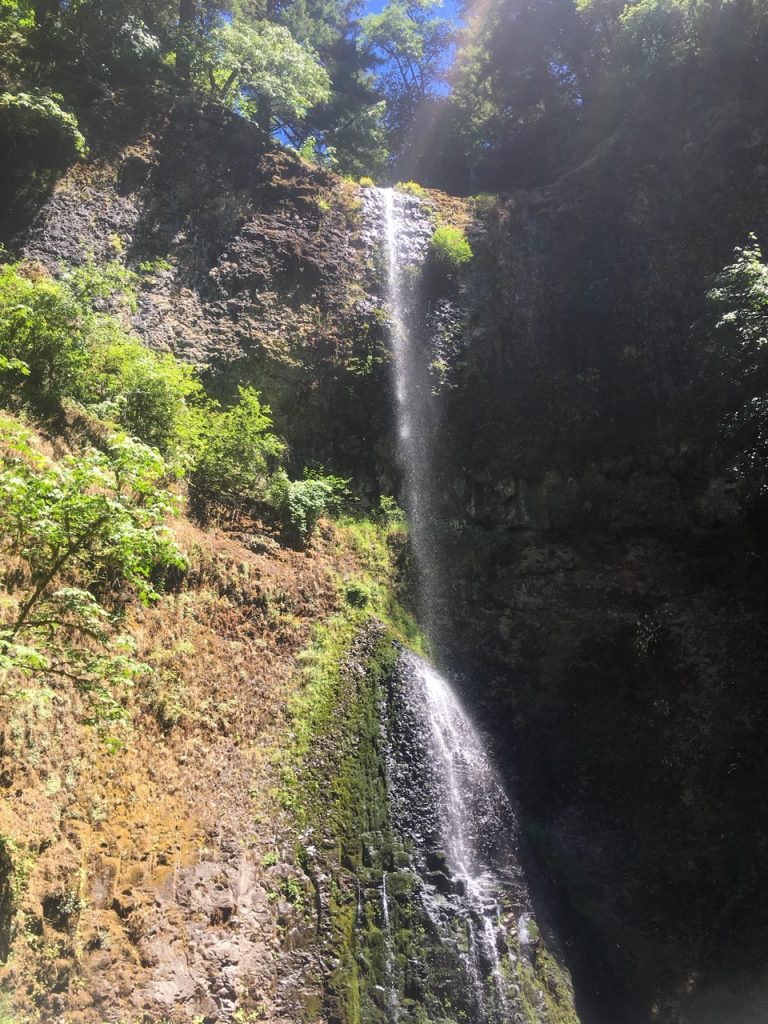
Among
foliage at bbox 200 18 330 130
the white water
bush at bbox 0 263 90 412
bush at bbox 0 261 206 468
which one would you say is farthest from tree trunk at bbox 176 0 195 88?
the white water

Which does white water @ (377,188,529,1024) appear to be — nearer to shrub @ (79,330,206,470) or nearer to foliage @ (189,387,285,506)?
foliage @ (189,387,285,506)

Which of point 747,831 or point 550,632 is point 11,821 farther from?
point 747,831

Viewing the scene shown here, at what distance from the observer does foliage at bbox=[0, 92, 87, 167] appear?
11.4 metres

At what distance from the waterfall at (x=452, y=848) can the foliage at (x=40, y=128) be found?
10.1 meters

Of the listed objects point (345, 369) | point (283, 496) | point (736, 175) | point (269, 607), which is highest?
point (736, 175)

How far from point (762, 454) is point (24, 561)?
9841 millimetres

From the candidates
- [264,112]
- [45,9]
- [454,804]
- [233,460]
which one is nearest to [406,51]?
[264,112]

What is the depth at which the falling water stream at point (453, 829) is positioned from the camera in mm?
6621

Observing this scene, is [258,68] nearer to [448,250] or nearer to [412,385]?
[448,250]

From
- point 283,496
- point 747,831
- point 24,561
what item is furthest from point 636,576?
point 24,561

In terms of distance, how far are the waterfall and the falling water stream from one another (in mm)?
12

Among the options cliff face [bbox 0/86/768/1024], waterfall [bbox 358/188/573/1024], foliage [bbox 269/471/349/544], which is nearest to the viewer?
waterfall [bbox 358/188/573/1024]

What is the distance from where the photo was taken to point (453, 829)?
305 inches

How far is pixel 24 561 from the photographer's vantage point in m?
5.30
